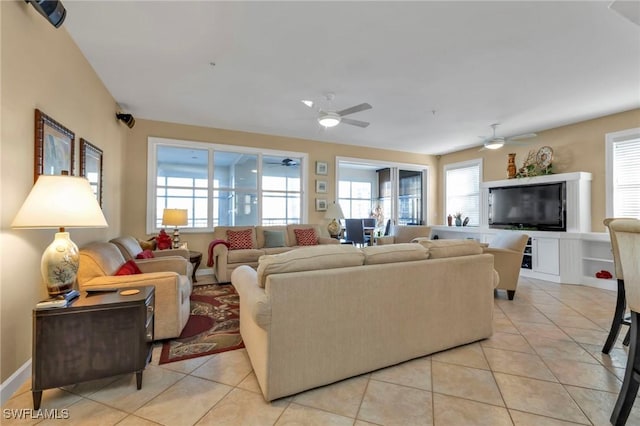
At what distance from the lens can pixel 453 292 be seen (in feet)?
7.75

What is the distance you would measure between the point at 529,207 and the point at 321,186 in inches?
158

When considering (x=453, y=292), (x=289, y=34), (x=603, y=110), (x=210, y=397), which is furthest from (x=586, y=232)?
(x=210, y=397)

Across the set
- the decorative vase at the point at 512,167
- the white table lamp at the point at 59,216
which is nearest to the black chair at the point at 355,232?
the decorative vase at the point at 512,167

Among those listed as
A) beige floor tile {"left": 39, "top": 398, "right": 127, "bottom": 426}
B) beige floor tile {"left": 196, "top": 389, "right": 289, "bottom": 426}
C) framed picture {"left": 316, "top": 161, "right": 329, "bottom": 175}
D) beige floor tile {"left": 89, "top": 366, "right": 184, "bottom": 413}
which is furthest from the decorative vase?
beige floor tile {"left": 39, "top": 398, "right": 127, "bottom": 426}

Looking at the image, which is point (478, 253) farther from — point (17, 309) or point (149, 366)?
point (17, 309)

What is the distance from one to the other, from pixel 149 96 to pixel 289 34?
2490mm

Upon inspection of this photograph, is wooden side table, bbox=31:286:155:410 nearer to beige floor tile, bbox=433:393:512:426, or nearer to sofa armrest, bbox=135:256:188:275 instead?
sofa armrest, bbox=135:256:188:275

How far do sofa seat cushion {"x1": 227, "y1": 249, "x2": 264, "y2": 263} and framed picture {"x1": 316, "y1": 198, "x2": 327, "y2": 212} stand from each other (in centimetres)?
202

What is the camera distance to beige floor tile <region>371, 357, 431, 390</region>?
76.9 inches

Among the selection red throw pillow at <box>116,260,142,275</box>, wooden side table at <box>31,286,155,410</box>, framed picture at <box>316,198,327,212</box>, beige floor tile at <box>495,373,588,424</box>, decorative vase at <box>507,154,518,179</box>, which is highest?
decorative vase at <box>507,154,518,179</box>

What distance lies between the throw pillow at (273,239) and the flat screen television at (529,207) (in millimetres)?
4400

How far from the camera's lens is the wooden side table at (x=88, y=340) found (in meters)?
1.66

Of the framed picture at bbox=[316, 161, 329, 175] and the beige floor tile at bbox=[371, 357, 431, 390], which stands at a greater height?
the framed picture at bbox=[316, 161, 329, 175]

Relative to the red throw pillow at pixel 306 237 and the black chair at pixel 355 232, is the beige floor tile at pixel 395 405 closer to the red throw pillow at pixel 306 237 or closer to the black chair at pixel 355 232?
the red throw pillow at pixel 306 237
